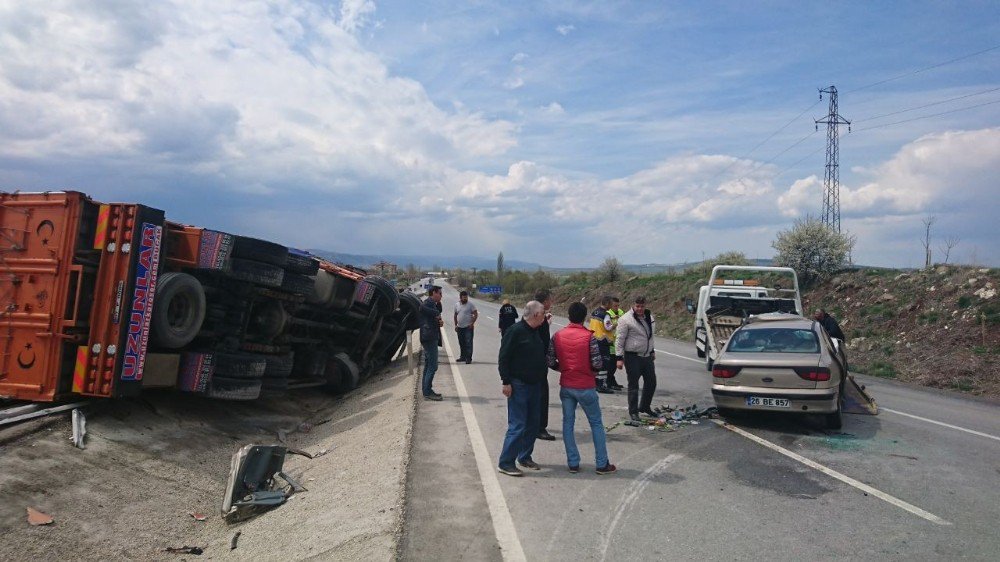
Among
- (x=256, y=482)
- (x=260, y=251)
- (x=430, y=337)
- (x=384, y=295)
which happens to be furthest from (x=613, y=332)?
(x=256, y=482)

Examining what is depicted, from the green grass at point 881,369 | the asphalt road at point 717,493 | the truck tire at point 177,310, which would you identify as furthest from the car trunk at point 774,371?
the green grass at point 881,369

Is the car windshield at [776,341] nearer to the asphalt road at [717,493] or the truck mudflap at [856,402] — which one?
the asphalt road at [717,493]

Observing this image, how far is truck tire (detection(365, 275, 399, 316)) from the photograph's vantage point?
1283 centimetres

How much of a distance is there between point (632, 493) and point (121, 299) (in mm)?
5611

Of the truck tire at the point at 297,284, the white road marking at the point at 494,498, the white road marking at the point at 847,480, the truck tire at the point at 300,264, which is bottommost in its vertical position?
the white road marking at the point at 494,498

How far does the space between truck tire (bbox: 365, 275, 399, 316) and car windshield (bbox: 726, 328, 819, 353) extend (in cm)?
642

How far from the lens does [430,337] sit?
10.8 m

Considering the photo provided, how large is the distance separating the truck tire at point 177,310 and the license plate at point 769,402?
685 centimetres

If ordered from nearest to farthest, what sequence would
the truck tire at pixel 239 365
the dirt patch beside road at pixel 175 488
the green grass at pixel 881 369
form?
1. the dirt patch beside road at pixel 175 488
2. the truck tire at pixel 239 365
3. the green grass at pixel 881 369

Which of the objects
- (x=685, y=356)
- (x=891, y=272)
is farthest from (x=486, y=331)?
(x=891, y=272)

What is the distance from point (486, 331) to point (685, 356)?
9.80 metres

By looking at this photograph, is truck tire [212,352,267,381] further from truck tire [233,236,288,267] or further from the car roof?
the car roof

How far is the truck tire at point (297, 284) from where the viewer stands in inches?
383

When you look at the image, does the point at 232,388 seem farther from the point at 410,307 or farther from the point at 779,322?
the point at 779,322
